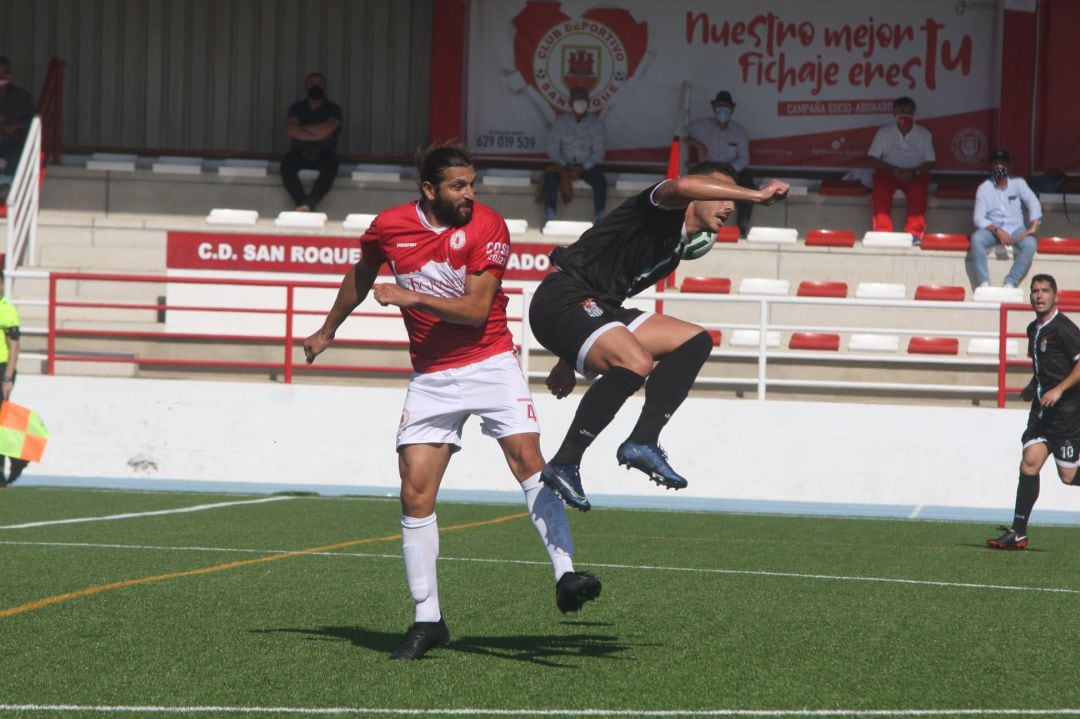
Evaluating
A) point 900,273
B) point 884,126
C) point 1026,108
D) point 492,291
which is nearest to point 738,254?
point 900,273

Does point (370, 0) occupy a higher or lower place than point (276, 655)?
higher

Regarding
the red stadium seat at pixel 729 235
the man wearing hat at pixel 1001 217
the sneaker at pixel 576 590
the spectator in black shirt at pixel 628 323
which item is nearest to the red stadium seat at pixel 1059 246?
the man wearing hat at pixel 1001 217

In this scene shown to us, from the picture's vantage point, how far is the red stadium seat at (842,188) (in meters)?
20.1

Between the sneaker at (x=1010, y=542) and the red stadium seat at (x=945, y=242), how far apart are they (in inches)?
324

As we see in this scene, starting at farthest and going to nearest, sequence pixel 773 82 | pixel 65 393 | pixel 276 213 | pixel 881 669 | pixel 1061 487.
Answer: pixel 773 82
pixel 276 213
pixel 65 393
pixel 1061 487
pixel 881 669

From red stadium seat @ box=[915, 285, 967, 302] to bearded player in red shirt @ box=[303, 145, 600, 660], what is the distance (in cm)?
1203

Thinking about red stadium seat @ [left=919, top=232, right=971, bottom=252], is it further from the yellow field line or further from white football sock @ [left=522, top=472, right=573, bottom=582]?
white football sock @ [left=522, top=472, right=573, bottom=582]

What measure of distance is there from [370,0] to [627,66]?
3857 mm

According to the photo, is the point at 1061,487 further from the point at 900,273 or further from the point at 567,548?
the point at 567,548

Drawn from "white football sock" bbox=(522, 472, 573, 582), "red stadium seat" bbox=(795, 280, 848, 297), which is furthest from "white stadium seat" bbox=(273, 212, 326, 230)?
"white football sock" bbox=(522, 472, 573, 582)

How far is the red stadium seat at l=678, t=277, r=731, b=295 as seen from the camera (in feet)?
58.5

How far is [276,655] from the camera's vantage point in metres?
6.02

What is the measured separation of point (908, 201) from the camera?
19.5 metres

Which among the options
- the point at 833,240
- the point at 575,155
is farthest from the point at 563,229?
the point at 833,240
